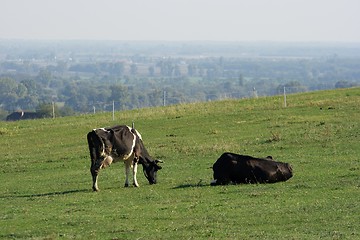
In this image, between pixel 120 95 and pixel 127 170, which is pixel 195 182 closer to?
pixel 127 170

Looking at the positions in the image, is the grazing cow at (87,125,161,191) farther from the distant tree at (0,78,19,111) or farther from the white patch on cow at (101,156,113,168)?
the distant tree at (0,78,19,111)

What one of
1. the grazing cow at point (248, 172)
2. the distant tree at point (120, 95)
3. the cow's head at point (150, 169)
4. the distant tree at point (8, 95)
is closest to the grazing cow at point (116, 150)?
the cow's head at point (150, 169)

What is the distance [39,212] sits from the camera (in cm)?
2073

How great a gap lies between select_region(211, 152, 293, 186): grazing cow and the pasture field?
395mm

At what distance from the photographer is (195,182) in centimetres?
2503

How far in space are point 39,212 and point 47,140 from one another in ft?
71.9

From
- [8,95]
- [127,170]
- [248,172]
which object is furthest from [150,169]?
[8,95]

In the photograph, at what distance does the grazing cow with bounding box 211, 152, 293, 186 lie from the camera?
24109 mm

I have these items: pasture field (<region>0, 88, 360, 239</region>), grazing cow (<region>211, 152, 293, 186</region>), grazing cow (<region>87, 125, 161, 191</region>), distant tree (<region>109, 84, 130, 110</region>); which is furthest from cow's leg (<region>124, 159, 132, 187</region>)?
distant tree (<region>109, 84, 130, 110</region>)

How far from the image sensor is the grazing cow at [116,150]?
25062 mm

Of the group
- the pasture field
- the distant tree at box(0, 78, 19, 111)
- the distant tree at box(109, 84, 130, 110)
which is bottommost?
the distant tree at box(0, 78, 19, 111)

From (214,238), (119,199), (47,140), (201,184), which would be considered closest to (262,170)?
(201,184)

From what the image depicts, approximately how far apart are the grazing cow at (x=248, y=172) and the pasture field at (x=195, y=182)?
0.40 meters

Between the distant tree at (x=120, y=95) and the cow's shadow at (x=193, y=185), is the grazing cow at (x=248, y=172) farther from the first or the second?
the distant tree at (x=120, y=95)
